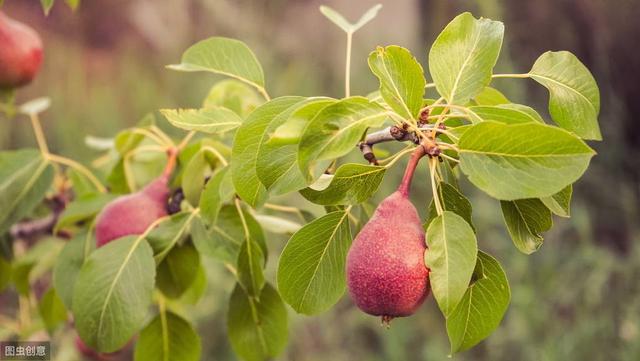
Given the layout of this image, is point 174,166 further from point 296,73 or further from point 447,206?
point 296,73

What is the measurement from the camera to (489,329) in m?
0.58

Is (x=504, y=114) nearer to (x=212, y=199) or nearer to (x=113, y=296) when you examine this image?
(x=212, y=199)

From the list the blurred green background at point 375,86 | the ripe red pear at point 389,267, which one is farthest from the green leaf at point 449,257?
the blurred green background at point 375,86

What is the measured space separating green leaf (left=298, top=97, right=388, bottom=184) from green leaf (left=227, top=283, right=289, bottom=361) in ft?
1.04

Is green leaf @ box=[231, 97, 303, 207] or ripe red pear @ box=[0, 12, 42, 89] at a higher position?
green leaf @ box=[231, 97, 303, 207]

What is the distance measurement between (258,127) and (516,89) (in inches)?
73.0

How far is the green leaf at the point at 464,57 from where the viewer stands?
0.58 metres

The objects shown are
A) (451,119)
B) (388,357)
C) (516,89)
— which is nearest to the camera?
(451,119)

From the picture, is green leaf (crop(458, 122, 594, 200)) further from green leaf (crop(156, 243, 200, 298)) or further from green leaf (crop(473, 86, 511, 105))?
green leaf (crop(156, 243, 200, 298))

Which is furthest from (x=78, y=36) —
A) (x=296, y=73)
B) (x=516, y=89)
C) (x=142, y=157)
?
(x=142, y=157)

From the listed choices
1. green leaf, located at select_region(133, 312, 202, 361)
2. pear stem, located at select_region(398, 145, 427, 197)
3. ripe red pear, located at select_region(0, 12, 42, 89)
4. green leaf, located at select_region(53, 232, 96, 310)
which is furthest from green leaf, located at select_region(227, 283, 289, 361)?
ripe red pear, located at select_region(0, 12, 42, 89)

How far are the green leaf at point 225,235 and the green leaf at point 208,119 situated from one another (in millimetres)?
106

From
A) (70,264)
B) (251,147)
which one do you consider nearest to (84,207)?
(70,264)

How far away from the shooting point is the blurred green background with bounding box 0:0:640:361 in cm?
206
